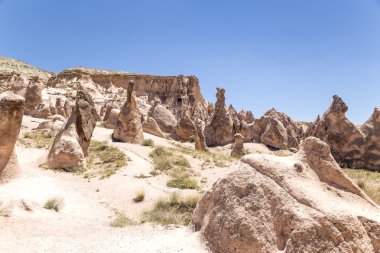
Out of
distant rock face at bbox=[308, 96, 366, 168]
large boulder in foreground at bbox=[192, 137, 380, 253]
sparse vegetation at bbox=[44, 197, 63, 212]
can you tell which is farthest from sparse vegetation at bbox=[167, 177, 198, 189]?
distant rock face at bbox=[308, 96, 366, 168]

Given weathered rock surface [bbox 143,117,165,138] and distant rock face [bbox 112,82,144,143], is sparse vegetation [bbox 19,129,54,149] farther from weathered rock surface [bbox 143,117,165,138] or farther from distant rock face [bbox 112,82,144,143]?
weathered rock surface [bbox 143,117,165,138]

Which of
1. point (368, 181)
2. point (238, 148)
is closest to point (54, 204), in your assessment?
point (368, 181)

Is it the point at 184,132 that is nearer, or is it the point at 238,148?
the point at 238,148

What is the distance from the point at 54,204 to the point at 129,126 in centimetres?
1021

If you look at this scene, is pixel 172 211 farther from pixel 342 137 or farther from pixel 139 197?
pixel 342 137

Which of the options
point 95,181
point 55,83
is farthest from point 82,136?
point 55,83

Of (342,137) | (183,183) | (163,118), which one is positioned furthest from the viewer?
(163,118)

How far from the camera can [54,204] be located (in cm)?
821

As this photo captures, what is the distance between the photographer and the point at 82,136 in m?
13.9

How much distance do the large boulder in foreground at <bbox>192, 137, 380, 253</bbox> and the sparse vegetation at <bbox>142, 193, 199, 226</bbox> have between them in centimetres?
150

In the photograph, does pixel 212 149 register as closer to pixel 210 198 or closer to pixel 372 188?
pixel 372 188

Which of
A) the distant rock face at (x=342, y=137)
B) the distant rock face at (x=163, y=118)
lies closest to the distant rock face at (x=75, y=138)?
the distant rock face at (x=342, y=137)

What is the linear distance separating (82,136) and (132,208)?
5590 mm

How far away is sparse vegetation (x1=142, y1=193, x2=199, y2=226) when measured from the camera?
7071mm
